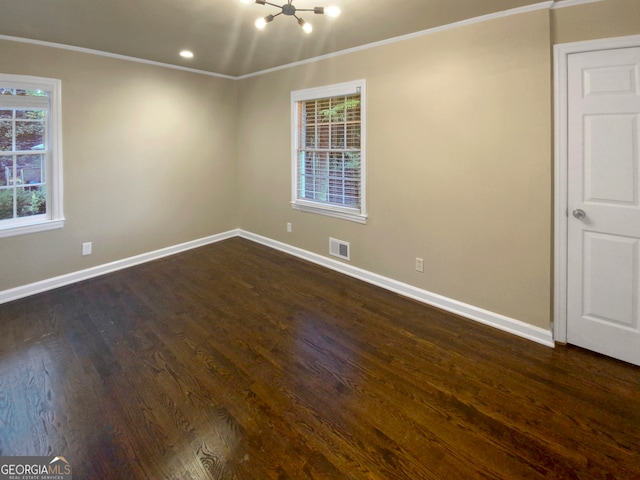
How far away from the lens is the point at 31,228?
11.2 feet

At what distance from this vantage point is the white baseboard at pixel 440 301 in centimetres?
264

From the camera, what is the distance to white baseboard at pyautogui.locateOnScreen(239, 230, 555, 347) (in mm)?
2641

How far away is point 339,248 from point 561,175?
2285 millimetres

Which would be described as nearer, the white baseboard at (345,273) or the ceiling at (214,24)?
the ceiling at (214,24)

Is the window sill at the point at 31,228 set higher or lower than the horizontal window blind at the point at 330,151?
lower

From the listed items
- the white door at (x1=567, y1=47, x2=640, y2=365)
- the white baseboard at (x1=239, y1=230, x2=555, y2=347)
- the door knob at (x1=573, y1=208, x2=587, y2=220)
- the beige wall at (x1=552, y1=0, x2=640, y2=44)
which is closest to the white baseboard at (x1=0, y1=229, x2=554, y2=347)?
the white baseboard at (x1=239, y1=230, x2=555, y2=347)

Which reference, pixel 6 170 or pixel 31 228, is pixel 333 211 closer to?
pixel 31 228

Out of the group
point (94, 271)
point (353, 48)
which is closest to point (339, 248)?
point (353, 48)

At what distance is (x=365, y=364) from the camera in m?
2.34

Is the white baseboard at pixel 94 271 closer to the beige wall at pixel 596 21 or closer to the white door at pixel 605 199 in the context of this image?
the white door at pixel 605 199

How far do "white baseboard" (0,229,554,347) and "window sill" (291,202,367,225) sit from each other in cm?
55

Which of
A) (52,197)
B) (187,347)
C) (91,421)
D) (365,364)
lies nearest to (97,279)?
(52,197)

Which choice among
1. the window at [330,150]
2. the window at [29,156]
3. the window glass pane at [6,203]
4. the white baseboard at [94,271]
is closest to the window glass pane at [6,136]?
the window at [29,156]

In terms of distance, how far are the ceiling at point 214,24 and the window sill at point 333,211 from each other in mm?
1706
